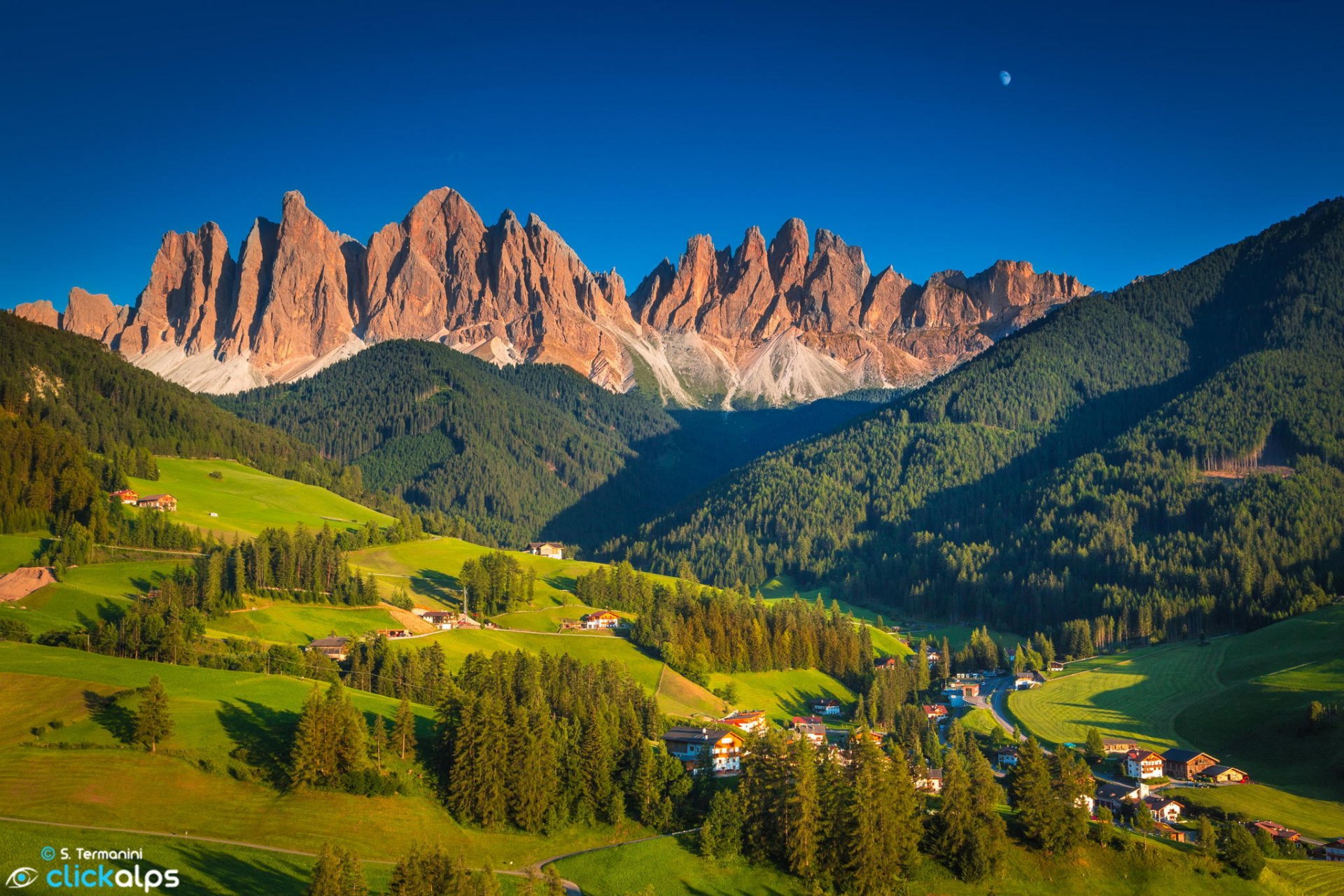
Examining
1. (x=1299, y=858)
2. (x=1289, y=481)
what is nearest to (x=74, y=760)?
(x=1299, y=858)

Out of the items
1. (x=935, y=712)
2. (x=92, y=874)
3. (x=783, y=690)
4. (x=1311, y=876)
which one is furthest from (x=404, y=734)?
(x=935, y=712)

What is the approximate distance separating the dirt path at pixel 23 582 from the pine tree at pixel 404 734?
1940 inches

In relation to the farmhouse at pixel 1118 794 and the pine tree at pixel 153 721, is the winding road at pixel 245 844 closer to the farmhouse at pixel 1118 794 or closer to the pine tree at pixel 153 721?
Result: the pine tree at pixel 153 721

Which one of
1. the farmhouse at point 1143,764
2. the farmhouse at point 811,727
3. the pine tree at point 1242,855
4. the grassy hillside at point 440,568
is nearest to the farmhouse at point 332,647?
the grassy hillside at point 440,568

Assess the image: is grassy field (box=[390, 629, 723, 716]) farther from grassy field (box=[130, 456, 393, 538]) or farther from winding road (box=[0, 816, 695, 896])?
grassy field (box=[130, 456, 393, 538])

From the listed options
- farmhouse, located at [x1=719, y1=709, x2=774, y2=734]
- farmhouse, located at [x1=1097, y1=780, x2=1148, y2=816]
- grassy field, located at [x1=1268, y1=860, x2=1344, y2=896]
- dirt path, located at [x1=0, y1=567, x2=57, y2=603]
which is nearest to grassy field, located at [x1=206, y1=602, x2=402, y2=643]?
dirt path, located at [x1=0, y1=567, x2=57, y2=603]

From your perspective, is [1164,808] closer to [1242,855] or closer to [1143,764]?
[1143,764]

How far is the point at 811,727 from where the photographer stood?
108125mm

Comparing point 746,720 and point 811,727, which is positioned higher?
point 746,720

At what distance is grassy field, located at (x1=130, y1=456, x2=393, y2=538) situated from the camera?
15312cm

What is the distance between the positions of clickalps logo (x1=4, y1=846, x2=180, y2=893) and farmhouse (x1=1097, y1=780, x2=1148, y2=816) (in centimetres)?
6396

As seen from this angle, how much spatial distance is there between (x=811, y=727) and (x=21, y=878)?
250ft

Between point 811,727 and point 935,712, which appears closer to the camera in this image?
point 811,727

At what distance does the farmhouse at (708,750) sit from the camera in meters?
82.7
